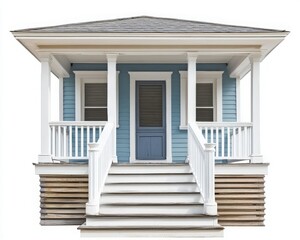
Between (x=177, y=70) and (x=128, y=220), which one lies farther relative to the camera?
(x=177, y=70)

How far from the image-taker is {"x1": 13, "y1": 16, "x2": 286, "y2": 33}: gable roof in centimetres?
1356

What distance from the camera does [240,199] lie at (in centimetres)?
1345

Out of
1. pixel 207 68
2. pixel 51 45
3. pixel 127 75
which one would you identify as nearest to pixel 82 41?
pixel 51 45

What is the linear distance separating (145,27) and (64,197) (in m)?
3.77

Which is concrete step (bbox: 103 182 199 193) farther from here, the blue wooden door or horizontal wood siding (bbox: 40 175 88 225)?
the blue wooden door

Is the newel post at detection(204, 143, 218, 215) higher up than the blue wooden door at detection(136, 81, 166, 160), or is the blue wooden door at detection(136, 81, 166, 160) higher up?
the blue wooden door at detection(136, 81, 166, 160)

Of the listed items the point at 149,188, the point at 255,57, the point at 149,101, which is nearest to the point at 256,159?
the point at 255,57

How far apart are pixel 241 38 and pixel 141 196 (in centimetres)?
367

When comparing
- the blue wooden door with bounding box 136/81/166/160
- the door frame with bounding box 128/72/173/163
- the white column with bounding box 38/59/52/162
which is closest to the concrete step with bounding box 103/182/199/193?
the white column with bounding box 38/59/52/162

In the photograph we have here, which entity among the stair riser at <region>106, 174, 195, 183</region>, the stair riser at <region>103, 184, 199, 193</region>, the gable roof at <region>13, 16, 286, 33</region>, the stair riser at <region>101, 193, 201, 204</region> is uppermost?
the gable roof at <region>13, 16, 286, 33</region>

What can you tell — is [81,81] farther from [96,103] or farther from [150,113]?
[150,113]

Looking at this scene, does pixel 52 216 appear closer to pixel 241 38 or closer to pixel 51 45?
pixel 51 45

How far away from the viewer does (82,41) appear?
13.6 metres

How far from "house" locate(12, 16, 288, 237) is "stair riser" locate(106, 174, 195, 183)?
19 millimetres
